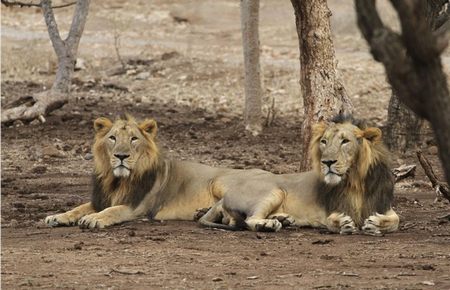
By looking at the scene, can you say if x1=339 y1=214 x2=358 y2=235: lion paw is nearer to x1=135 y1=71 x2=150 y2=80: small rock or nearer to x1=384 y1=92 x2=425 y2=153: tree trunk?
x1=384 y1=92 x2=425 y2=153: tree trunk

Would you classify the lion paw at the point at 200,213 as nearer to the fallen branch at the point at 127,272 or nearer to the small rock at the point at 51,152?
the fallen branch at the point at 127,272

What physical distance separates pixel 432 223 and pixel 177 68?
11356mm

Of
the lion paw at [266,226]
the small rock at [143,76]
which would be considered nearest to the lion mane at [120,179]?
the lion paw at [266,226]

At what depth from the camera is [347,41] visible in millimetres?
23047

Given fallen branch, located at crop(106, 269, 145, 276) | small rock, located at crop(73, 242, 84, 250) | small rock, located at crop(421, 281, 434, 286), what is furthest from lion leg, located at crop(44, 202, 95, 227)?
small rock, located at crop(421, 281, 434, 286)

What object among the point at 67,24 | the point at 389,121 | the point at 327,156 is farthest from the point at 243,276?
the point at 67,24

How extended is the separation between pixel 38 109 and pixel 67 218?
5513mm

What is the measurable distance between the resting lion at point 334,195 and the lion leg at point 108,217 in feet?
1.79

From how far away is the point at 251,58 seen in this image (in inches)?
561

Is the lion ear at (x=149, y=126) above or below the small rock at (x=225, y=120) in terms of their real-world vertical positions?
above

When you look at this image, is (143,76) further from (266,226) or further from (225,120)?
(266,226)

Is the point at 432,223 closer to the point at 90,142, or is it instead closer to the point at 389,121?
the point at 389,121

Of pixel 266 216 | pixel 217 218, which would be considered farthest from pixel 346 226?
pixel 217 218

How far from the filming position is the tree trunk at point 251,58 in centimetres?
1411
